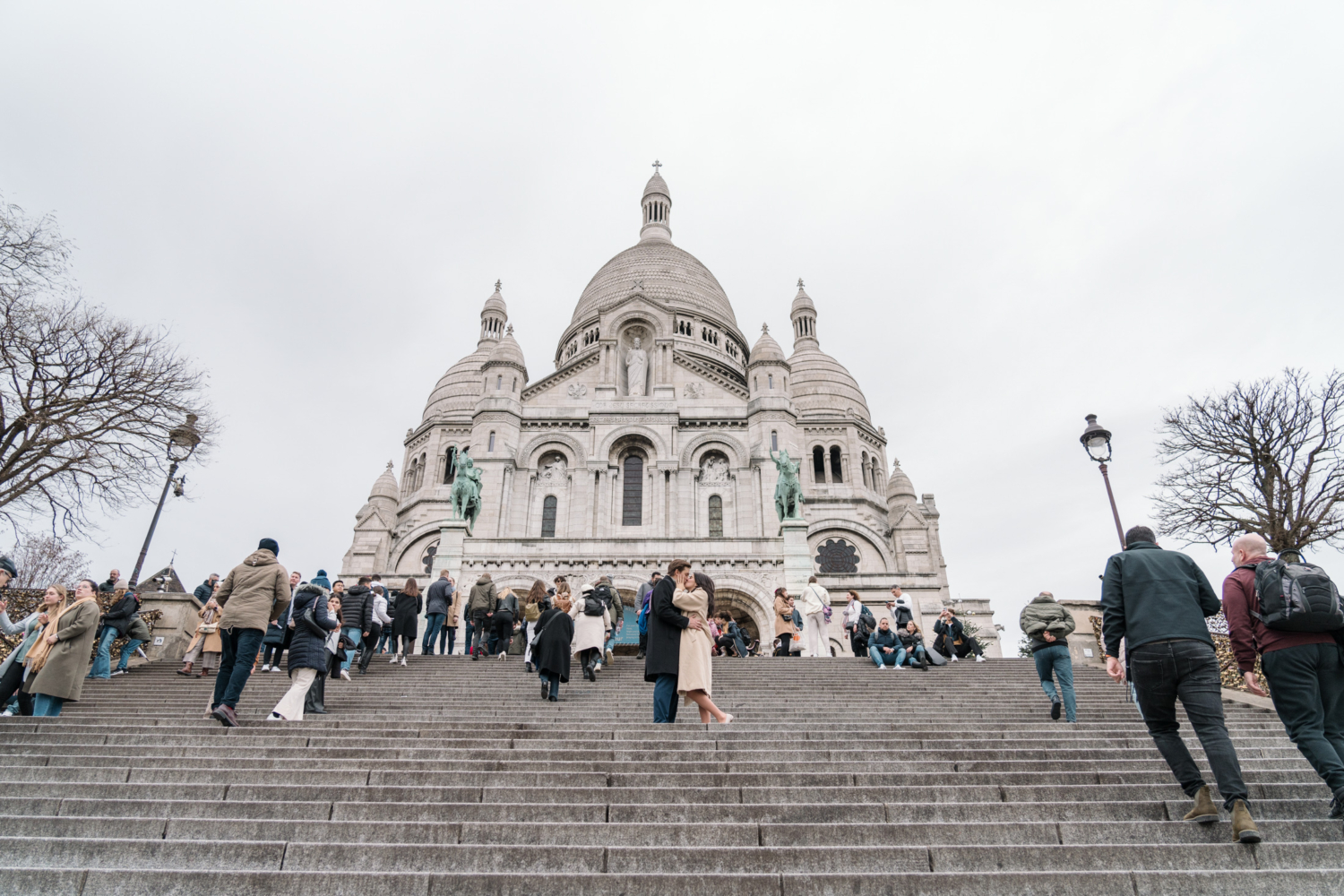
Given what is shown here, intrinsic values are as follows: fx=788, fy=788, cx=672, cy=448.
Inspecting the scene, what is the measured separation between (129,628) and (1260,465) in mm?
25846

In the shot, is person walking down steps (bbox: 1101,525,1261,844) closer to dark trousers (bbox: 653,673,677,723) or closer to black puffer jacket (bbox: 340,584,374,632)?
dark trousers (bbox: 653,673,677,723)

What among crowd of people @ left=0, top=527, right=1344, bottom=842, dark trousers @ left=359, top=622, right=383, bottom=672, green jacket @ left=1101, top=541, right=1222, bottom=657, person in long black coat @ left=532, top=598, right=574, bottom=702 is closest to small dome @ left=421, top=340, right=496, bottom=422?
crowd of people @ left=0, top=527, right=1344, bottom=842

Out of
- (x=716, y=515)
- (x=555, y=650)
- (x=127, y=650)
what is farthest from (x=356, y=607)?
(x=716, y=515)

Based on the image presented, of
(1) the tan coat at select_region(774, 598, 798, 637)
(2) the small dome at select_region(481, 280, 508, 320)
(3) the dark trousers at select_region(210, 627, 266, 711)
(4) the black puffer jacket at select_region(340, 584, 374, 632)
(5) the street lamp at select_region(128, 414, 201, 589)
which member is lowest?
(3) the dark trousers at select_region(210, 627, 266, 711)

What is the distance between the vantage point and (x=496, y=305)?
43.7 m

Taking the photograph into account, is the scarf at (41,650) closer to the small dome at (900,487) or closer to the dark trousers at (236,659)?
the dark trousers at (236,659)

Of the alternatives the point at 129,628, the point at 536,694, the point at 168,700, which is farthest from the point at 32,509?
the point at 536,694

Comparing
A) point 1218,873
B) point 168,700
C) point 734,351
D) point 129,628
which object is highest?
point 734,351

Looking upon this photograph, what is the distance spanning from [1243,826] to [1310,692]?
1.14 m

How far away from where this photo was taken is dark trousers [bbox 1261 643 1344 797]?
4.80 m

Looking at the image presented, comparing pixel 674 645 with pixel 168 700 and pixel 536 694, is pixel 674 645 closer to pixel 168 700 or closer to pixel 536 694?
pixel 536 694

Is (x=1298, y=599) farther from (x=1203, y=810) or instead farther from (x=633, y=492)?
(x=633, y=492)

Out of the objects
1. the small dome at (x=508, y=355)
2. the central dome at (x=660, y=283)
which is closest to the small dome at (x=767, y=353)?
the small dome at (x=508, y=355)

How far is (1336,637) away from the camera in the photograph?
4961 millimetres
